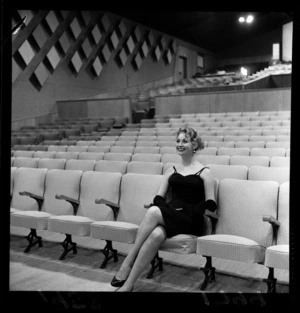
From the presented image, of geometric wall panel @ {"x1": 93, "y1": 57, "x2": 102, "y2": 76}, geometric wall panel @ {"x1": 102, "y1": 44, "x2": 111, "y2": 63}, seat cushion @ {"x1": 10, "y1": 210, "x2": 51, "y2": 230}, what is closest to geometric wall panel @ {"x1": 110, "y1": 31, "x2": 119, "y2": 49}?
geometric wall panel @ {"x1": 102, "y1": 44, "x2": 111, "y2": 63}

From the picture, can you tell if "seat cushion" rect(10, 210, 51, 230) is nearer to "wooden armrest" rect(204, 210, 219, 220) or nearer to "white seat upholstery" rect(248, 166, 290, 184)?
"wooden armrest" rect(204, 210, 219, 220)

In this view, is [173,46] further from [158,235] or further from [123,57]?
[158,235]

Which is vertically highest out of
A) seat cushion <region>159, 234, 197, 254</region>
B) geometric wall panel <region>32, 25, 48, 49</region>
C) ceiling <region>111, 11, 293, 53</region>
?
ceiling <region>111, 11, 293, 53</region>

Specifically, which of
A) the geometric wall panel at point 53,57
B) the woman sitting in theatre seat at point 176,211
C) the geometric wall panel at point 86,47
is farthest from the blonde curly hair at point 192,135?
the geometric wall panel at point 86,47

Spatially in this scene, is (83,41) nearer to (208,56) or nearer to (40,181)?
(40,181)

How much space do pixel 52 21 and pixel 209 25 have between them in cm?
445

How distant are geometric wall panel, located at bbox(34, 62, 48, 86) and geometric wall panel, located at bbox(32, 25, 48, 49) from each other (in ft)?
0.91

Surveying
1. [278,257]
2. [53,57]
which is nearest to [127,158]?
[278,257]

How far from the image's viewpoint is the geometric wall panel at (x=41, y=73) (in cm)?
577

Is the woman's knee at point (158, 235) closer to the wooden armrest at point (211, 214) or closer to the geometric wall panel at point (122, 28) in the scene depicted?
the wooden armrest at point (211, 214)

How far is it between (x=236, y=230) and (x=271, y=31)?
10.6m

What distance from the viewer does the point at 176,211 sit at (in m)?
1.42

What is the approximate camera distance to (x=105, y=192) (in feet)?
6.05

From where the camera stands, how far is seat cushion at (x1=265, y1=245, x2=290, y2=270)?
3.89 feet
